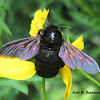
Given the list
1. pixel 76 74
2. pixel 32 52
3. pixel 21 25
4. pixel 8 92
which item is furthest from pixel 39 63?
pixel 21 25

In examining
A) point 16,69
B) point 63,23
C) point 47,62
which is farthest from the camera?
point 63,23

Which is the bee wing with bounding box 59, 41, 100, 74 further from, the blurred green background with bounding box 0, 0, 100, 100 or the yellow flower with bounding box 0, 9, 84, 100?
the blurred green background with bounding box 0, 0, 100, 100

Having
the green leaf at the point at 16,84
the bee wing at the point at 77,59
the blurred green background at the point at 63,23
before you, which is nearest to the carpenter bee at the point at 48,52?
the bee wing at the point at 77,59

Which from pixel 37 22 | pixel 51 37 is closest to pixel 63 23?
pixel 37 22

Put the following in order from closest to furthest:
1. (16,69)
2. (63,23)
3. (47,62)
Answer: (47,62)
(16,69)
(63,23)

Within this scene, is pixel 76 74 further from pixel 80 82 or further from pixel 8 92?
pixel 8 92

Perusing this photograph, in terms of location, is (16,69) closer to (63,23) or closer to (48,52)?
(48,52)

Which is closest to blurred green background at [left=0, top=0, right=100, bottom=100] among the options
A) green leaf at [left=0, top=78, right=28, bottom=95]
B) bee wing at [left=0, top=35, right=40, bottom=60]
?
green leaf at [left=0, top=78, right=28, bottom=95]
